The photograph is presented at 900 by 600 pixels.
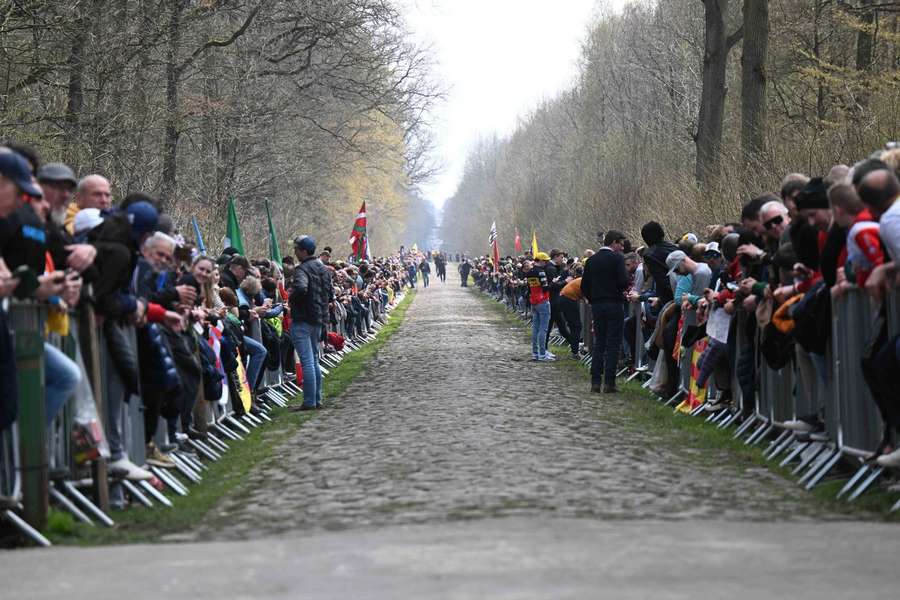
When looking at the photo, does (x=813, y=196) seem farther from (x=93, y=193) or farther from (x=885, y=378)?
(x=93, y=193)

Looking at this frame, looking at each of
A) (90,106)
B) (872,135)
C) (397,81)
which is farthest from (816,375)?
(397,81)

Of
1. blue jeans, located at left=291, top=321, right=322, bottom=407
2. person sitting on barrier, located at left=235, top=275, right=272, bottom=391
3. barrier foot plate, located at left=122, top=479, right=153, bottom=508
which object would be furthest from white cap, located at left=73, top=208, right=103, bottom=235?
blue jeans, located at left=291, top=321, right=322, bottom=407

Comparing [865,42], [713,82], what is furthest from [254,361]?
[865,42]

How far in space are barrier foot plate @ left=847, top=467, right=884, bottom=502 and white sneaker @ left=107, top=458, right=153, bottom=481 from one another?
436 centimetres

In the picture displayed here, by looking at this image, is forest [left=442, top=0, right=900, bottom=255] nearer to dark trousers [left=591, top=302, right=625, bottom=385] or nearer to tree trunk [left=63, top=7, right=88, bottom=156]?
dark trousers [left=591, top=302, right=625, bottom=385]

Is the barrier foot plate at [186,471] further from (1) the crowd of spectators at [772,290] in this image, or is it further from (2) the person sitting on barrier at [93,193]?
(1) the crowd of spectators at [772,290]

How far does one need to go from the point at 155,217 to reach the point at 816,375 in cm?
479

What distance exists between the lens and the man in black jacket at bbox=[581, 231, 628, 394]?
70.8 ft

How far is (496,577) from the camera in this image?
7078 mm

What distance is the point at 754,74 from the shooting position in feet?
98.8

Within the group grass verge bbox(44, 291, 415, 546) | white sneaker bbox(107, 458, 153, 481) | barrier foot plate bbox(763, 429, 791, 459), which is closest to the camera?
grass verge bbox(44, 291, 415, 546)

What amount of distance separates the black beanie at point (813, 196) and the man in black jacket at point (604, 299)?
9.63 meters

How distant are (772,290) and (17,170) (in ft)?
20.9

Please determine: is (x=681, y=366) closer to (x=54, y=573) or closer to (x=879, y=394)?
(x=879, y=394)
